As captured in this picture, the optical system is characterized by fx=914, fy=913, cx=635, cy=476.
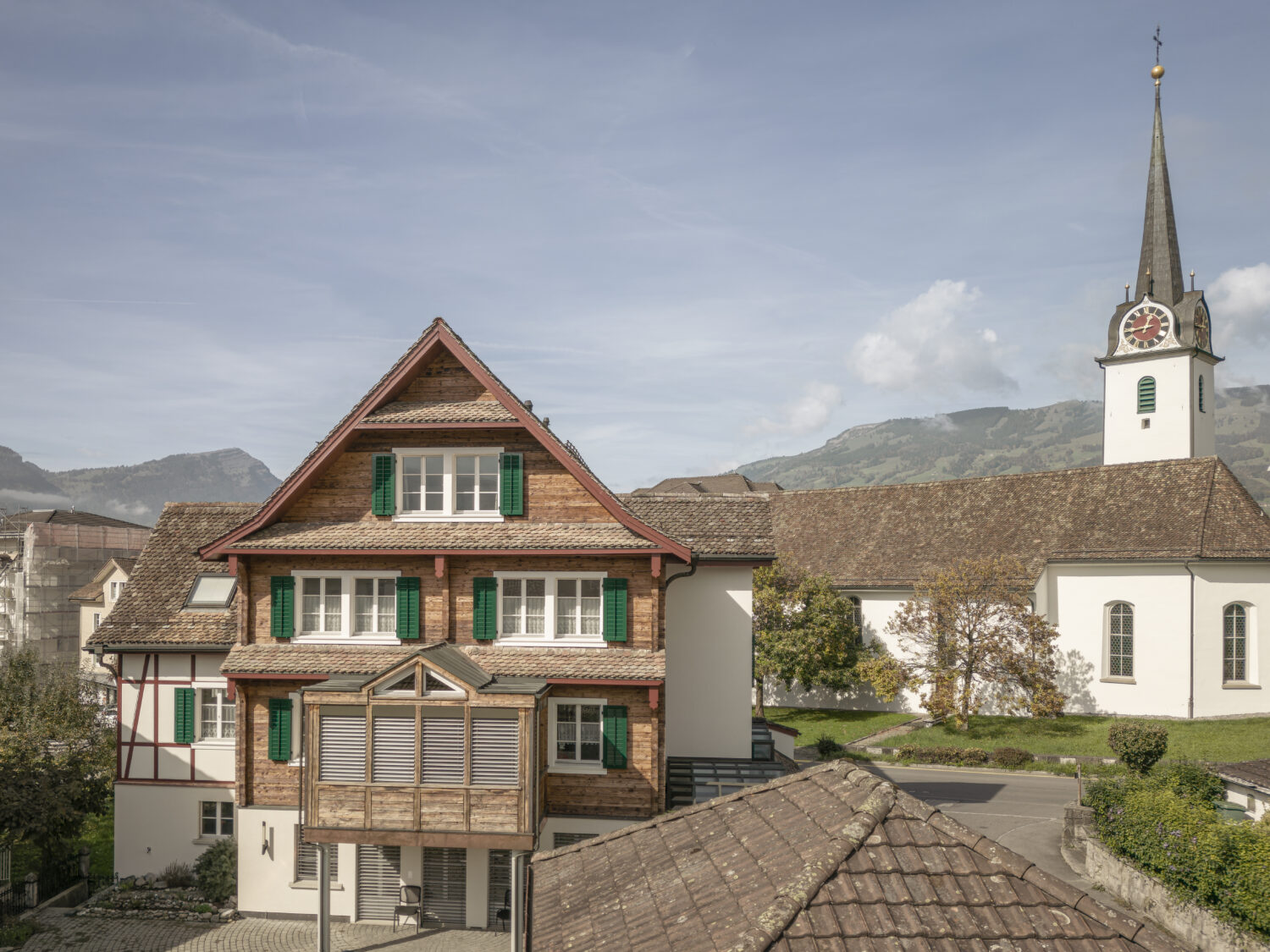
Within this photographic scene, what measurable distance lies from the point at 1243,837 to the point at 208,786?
942 inches

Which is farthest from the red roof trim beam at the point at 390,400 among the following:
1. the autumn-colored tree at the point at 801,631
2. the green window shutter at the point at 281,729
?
the autumn-colored tree at the point at 801,631

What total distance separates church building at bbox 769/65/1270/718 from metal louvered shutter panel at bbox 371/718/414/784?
101 ft

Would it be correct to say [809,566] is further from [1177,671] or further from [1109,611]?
[1177,671]

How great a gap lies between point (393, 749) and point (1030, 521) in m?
35.7

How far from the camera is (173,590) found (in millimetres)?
25516

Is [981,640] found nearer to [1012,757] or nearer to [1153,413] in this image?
[1012,757]

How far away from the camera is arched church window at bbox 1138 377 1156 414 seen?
178 ft

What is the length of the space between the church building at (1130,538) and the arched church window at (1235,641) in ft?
0.22

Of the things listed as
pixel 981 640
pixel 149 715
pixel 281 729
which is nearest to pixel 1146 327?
pixel 981 640

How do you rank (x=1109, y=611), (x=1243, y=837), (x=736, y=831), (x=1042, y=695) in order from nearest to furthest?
(x=736, y=831) < (x=1243, y=837) < (x=1042, y=695) < (x=1109, y=611)

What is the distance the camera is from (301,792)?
1922 centimetres

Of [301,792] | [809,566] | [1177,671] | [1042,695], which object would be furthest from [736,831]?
[809,566]

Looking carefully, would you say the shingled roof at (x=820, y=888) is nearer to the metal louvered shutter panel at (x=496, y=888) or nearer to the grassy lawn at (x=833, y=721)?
the metal louvered shutter panel at (x=496, y=888)

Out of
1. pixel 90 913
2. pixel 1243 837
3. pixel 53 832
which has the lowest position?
pixel 90 913
